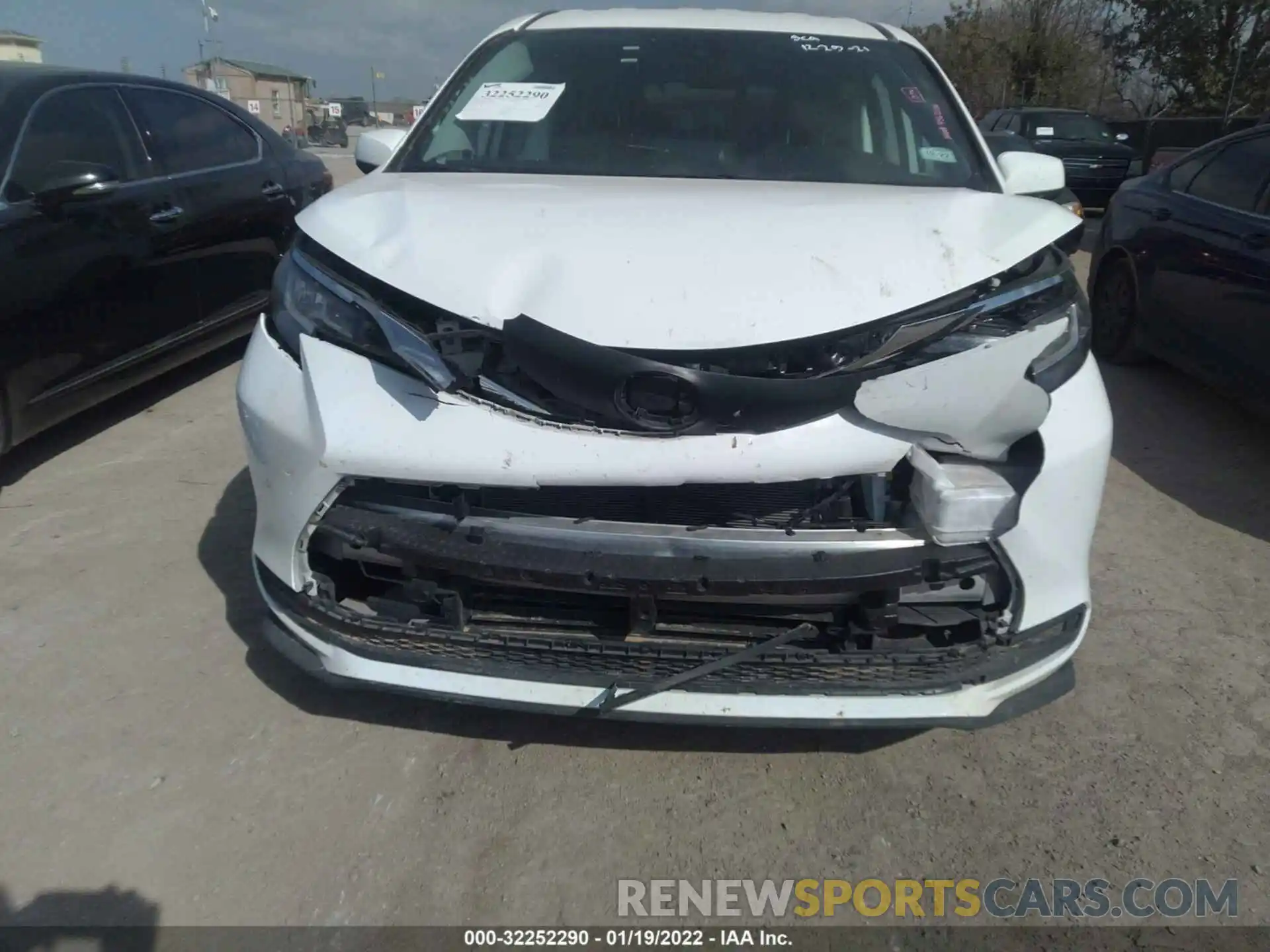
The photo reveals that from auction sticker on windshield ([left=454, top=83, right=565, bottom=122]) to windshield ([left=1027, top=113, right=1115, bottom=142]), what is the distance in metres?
12.5

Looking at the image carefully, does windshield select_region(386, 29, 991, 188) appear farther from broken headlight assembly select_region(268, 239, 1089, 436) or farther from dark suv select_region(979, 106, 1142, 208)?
dark suv select_region(979, 106, 1142, 208)

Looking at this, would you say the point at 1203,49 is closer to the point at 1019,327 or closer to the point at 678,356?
the point at 1019,327

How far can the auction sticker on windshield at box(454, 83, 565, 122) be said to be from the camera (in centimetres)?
290

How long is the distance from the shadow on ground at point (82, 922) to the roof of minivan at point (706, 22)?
115 inches

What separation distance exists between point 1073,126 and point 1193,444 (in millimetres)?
11169

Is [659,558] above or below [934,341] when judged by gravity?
below

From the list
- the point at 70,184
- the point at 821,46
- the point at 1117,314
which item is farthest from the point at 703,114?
the point at 1117,314

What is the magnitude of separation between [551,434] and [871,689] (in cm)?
85

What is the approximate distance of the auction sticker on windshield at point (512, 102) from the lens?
2.90m

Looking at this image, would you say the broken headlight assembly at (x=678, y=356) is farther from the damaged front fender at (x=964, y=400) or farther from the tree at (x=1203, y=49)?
the tree at (x=1203, y=49)

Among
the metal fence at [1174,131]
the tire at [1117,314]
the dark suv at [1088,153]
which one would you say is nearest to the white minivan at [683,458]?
the tire at [1117,314]

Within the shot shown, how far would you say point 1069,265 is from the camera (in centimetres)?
222

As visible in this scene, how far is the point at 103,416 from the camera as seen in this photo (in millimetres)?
4629

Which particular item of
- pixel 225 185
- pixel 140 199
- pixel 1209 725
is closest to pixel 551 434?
pixel 1209 725
